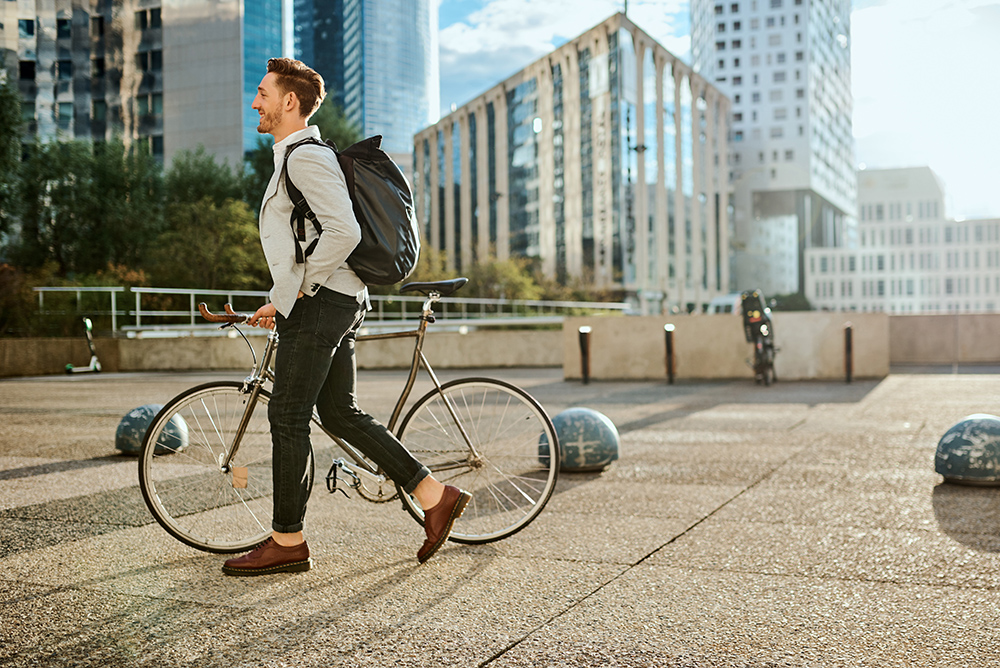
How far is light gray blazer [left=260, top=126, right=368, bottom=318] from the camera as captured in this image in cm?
325

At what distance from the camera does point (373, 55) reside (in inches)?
5025

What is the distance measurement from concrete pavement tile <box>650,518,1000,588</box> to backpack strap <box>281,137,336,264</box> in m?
1.83

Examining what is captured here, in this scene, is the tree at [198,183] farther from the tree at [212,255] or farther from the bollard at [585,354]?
the bollard at [585,354]

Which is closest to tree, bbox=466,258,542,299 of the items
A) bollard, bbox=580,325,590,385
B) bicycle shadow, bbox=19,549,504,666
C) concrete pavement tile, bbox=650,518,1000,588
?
bollard, bbox=580,325,590,385

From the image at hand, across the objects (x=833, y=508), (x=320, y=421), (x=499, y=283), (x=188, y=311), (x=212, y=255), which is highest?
(x=212, y=255)

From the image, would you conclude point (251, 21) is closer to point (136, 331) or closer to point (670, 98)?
point (670, 98)

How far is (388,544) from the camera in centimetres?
398

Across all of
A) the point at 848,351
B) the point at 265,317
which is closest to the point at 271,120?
the point at 265,317

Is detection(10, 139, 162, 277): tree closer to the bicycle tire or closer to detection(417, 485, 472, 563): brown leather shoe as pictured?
the bicycle tire

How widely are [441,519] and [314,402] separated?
69 centimetres

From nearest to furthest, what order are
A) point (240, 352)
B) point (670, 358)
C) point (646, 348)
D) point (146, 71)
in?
point (670, 358) → point (646, 348) → point (240, 352) → point (146, 71)

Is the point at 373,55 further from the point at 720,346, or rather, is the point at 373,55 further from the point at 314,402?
the point at 314,402

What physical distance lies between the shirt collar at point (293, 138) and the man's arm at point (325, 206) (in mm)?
78

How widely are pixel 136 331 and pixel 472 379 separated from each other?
20191 mm
